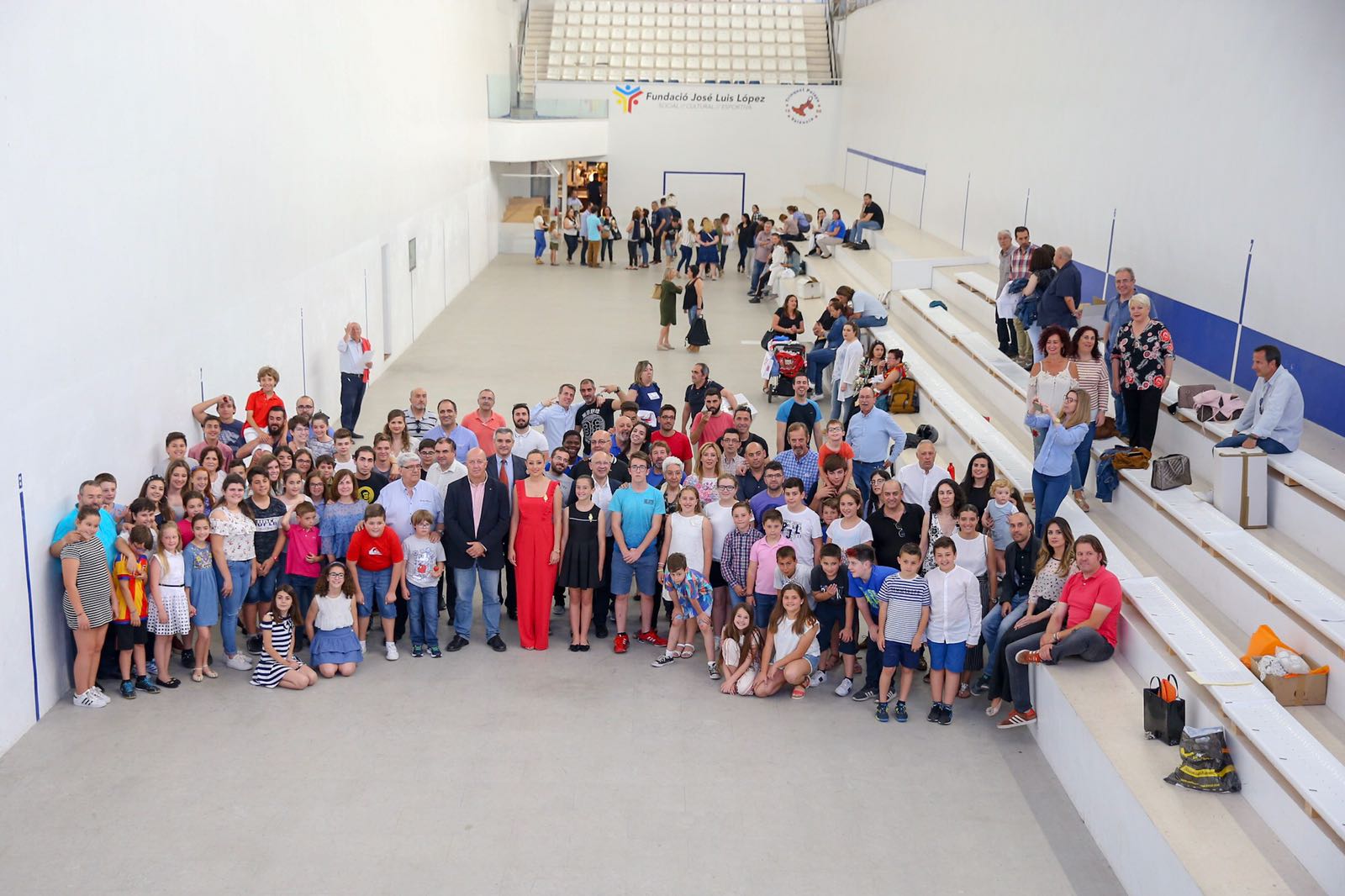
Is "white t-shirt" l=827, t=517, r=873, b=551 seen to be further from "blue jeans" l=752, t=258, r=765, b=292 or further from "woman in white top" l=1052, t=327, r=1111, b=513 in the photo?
"blue jeans" l=752, t=258, r=765, b=292

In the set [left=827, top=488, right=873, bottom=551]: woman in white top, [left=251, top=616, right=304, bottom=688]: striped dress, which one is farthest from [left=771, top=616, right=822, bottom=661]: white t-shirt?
[left=251, top=616, right=304, bottom=688]: striped dress

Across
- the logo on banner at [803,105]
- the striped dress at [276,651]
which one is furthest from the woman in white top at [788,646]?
the logo on banner at [803,105]

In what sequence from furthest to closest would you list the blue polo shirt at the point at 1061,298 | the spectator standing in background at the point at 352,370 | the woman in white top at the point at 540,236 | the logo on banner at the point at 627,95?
the logo on banner at the point at 627,95 < the woman in white top at the point at 540,236 < the spectator standing in background at the point at 352,370 < the blue polo shirt at the point at 1061,298

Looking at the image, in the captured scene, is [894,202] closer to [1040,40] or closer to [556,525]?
[1040,40]

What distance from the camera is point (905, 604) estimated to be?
743 centimetres

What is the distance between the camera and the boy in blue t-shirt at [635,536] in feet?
27.3

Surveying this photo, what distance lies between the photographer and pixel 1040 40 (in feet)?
52.0

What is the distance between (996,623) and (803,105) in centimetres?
2574

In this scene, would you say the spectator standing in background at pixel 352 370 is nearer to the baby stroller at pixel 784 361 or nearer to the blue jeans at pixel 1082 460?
the baby stroller at pixel 784 361

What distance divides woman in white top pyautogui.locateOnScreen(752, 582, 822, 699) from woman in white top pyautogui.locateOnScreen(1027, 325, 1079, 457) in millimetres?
2345

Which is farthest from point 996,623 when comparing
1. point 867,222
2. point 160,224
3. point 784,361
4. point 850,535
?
point 867,222

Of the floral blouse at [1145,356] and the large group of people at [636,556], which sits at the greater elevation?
the floral blouse at [1145,356]

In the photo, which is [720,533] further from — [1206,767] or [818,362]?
[818,362]

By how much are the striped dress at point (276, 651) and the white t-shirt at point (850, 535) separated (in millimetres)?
3535
